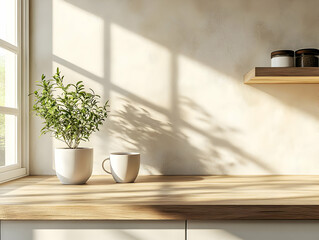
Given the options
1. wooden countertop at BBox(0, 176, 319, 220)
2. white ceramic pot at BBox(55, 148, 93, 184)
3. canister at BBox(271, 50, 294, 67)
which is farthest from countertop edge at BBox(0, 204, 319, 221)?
canister at BBox(271, 50, 294, 67)

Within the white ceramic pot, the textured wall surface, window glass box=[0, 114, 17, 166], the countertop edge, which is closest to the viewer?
the countertop edge

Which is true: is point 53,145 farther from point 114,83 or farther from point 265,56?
point 265,56

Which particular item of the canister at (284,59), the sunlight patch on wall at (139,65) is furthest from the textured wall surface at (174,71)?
the canister at (284,59)

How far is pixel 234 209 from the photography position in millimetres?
895

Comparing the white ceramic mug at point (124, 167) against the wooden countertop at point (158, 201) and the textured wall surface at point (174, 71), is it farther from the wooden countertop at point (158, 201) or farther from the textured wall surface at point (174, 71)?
the textured wall surface at point (174, 71)

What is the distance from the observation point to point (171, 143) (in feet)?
4.87

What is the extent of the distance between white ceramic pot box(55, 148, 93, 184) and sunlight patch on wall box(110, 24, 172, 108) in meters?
0.40

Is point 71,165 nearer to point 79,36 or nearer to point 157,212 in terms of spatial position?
point 157,212

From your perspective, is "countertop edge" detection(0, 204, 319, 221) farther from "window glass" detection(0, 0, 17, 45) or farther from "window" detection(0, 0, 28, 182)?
"window glass" detection(0, 0, 17, 45)

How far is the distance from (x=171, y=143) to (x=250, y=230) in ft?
2.08

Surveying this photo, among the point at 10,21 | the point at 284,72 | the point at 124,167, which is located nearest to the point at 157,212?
the point at 124,167

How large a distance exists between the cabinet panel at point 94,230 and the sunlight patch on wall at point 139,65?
68cm

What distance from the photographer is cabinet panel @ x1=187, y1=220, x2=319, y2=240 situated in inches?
35.7

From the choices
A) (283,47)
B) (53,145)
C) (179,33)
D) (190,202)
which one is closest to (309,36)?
(283,47)
